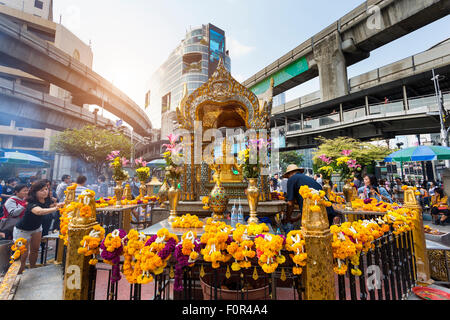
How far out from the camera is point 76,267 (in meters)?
2.08

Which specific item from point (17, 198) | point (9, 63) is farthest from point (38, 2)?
point (17, 198)

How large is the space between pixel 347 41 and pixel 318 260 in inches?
949

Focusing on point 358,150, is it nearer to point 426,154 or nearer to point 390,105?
point 390,105

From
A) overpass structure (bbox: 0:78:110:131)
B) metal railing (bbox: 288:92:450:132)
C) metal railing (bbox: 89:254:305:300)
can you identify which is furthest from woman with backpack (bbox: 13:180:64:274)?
overpass structure (bbox: 0:78:110:131)

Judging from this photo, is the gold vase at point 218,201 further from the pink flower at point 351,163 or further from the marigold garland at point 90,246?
the pink flower at point 351,163

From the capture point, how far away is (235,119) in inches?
314

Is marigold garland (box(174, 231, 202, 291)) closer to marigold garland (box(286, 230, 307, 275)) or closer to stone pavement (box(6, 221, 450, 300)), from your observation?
marigold garland (box(286, 230, 307, 275))

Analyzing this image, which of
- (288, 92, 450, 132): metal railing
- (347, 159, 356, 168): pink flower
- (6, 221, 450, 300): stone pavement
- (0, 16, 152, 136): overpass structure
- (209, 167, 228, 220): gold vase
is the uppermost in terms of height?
(0, 16, 152, 136): overpass structure

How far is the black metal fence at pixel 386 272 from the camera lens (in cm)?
222

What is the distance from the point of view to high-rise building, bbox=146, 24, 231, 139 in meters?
63.2

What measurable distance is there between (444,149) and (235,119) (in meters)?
11.5

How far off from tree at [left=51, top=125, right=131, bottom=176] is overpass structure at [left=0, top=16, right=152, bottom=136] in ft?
12.0
